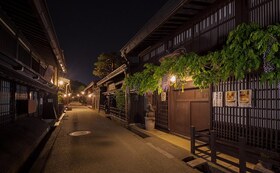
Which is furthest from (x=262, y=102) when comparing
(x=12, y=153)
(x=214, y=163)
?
(x=12, y=153)

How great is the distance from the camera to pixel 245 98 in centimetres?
782

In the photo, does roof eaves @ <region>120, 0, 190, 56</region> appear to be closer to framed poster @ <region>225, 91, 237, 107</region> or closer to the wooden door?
the wooden door

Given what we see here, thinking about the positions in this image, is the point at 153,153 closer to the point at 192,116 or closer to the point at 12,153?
the point at 192,116

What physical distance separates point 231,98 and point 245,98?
0.77 m

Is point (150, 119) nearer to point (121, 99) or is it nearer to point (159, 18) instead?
point (121, 99)

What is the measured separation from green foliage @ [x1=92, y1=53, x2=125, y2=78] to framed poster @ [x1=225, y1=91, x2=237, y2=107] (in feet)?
→ 127

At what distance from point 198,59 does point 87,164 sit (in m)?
6.43

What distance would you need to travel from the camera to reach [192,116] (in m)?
12.1

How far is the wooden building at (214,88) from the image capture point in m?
7.11

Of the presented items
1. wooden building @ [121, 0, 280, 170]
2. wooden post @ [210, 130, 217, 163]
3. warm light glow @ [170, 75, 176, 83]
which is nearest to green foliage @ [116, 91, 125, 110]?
wooden building @ [121, 0, 280, 170]

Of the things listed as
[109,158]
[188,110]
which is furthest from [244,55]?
[109,158]

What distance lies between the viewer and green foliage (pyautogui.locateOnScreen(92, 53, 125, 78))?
4659cm

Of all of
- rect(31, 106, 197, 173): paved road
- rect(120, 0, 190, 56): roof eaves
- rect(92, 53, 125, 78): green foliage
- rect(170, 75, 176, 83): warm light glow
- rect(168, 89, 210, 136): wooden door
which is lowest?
rect(31, 106, 197, 173): paved road

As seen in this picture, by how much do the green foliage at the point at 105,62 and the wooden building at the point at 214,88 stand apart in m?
30.1
